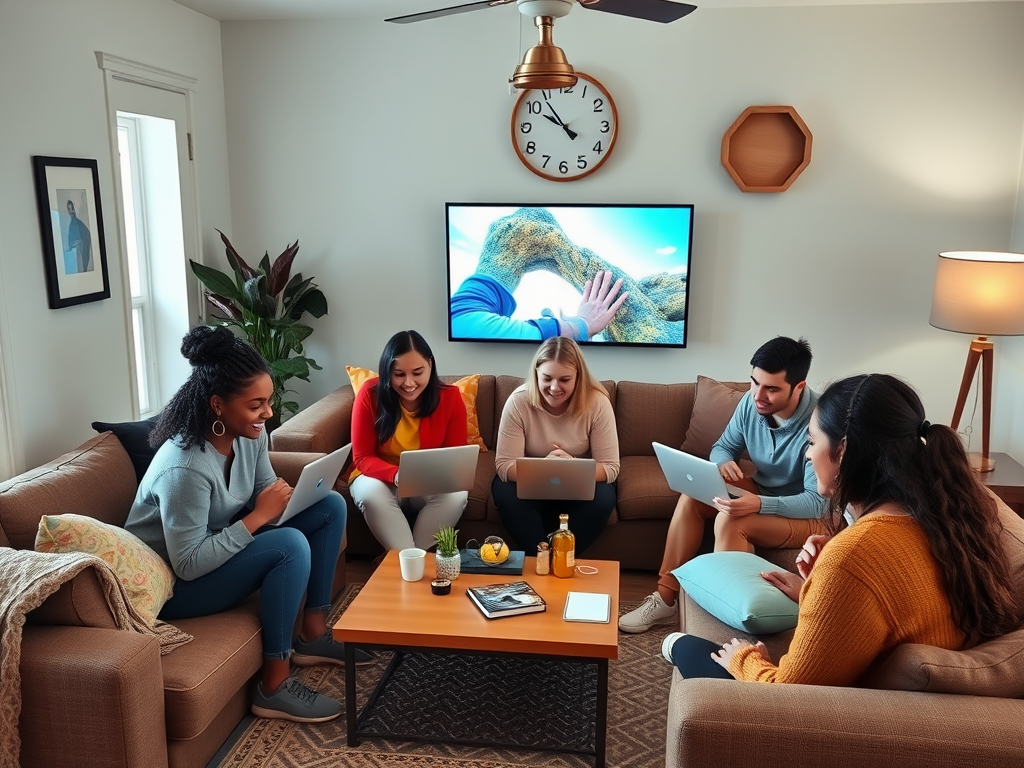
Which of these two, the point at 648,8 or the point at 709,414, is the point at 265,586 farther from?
the point at 709,414

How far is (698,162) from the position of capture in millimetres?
4086

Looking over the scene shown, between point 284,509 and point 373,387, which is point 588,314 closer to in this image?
point 373,387

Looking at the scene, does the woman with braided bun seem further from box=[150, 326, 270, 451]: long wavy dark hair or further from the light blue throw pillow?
the light blue throw pillow

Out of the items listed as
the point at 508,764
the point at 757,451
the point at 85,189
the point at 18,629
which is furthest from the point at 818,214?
the point at 18,629

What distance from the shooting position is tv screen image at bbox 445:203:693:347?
13.5 ft

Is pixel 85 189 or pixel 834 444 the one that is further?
pixel 85 189

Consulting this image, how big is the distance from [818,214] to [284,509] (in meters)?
2.88

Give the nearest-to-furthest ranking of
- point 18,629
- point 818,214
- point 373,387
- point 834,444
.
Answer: point 834,444 → point 18,629 → point 373,387 → point 818,214

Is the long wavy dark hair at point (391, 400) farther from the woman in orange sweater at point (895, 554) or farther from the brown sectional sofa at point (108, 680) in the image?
the woman in orange sweater at point (895, 554)

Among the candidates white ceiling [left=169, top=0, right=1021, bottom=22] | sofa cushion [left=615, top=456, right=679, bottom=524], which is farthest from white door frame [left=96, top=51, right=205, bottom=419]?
sofa cushion [left=615, top=456, right=679, bottom=524]

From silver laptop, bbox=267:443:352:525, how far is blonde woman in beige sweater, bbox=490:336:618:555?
72 cm

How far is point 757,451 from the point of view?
3.04 metres

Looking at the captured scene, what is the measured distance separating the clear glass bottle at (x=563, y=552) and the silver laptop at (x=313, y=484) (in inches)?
29.3

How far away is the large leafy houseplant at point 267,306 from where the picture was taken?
4.02m
